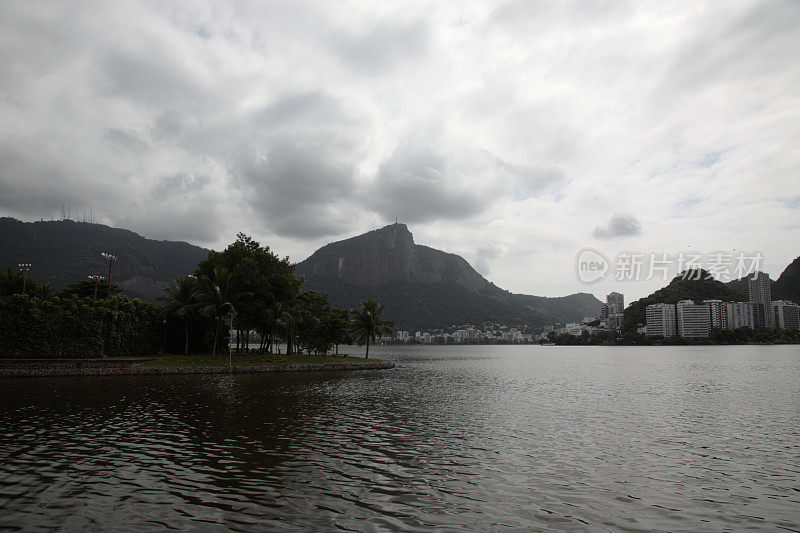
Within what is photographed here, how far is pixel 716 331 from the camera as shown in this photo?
617ft

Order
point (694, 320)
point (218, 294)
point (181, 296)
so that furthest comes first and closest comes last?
point (694, 320)
point (181, 296)
point (218, 294)

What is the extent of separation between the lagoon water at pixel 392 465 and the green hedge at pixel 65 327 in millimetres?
21144

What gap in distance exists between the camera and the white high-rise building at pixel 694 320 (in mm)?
196000

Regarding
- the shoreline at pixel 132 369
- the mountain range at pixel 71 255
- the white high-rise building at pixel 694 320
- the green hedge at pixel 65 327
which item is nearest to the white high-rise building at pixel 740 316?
the white high-rise building at pixel 694 320

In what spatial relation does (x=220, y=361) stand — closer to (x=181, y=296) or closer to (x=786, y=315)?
(x=181, y=296)

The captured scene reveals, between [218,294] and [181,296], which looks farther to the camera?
[181,296]

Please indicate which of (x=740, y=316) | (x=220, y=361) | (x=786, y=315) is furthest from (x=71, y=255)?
(x=786, y=315)

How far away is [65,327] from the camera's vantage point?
4600cm

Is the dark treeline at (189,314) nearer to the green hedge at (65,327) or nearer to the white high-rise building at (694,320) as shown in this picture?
the green hedge at (65,327)

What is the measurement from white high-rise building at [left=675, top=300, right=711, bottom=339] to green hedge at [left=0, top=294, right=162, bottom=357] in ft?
697

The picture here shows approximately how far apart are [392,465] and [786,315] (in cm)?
24791

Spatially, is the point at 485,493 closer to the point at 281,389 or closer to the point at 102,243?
the point at 281,389

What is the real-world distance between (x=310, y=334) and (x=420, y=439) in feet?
176

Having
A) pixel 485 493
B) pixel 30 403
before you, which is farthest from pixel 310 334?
pixel 485 493
